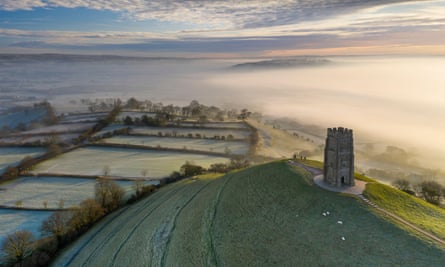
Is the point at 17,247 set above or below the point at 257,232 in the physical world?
below

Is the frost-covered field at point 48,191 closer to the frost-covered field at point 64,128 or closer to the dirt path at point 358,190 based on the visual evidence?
the dirt path at point 358,190

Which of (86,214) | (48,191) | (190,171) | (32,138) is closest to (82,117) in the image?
(32,138)

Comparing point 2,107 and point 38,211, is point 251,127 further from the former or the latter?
point 2,107

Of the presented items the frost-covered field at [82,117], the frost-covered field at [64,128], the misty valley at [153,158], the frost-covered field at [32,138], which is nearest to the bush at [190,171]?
the misty valley at [153,158]

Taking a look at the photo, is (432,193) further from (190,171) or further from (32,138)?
(32,138)

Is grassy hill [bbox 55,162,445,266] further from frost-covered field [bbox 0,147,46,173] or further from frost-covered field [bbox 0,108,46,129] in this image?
frost-covered field [bbox 0,108,46,129]

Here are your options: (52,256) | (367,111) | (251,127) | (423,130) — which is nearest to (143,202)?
(52,256)
